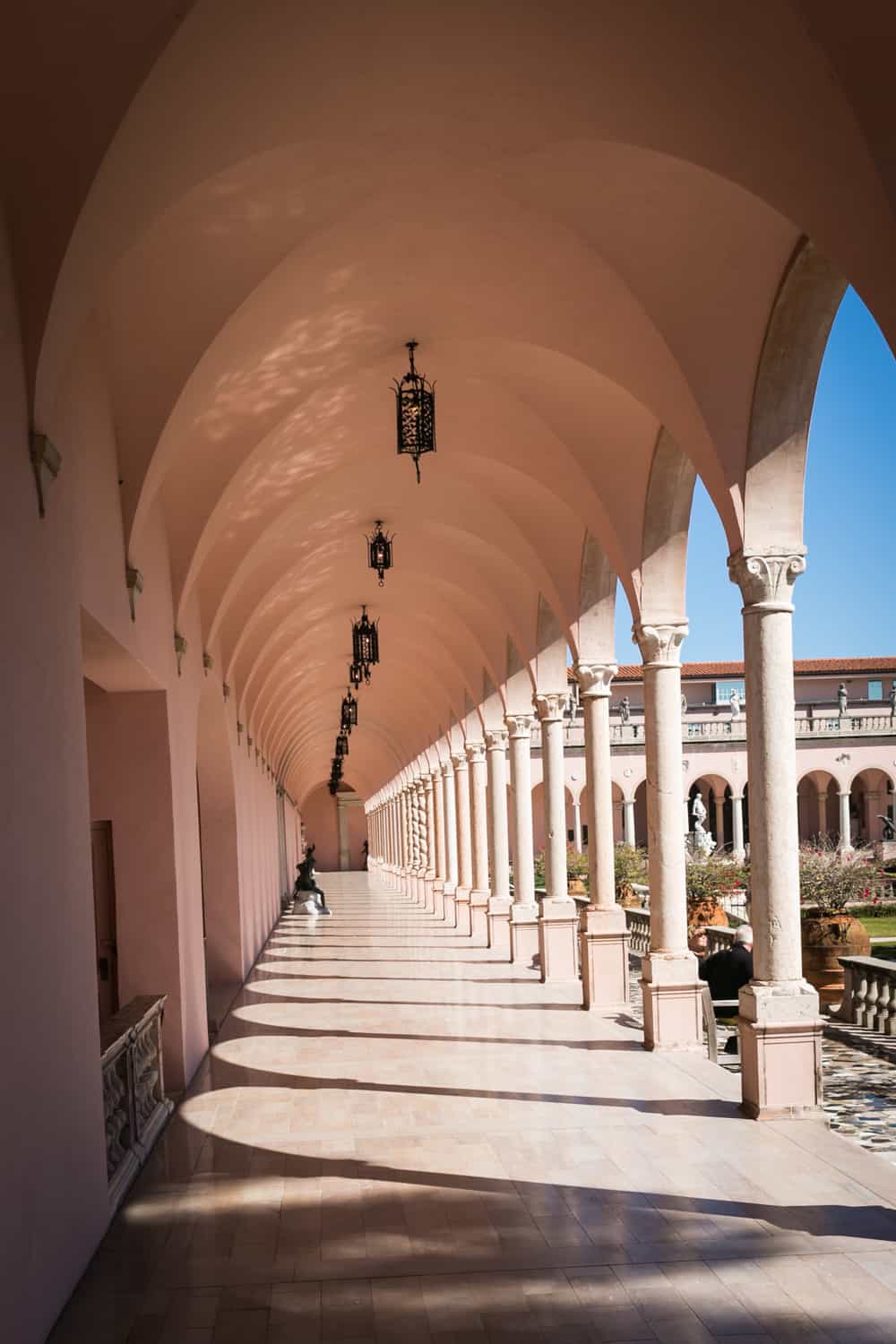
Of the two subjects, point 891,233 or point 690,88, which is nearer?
point 891,233

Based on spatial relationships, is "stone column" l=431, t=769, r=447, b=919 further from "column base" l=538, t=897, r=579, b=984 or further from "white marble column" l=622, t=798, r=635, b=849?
"white marble column" l=622, t=798, r=635, b=849

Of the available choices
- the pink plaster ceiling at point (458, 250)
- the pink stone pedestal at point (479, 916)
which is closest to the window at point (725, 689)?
the pink stone pedestal at point (479, 916)

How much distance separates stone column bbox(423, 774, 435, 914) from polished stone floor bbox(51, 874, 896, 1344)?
23352mm

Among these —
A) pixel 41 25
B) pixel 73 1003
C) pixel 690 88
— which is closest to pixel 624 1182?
pixel 73 1003

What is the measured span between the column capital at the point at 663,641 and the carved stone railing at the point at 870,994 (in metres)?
3.51

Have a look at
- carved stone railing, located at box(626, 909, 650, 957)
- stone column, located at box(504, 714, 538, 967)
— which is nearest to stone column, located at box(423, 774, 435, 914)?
stone column, located at box(504, 714, 538, 967)

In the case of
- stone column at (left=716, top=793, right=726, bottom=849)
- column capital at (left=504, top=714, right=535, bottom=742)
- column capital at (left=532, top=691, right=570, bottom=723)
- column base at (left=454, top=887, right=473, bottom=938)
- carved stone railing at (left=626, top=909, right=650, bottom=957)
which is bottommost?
stone column at (left=716, top=793, right=726, bottom=849)

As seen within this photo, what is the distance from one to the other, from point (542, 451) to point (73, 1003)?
8524 mm

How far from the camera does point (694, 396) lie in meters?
9.31

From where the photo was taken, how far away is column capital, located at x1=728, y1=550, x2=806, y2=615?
29.8 ft

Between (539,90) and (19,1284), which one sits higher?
(539,90)

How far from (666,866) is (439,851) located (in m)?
22.6

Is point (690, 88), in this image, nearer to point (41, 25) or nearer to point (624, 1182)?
point (41, 25)

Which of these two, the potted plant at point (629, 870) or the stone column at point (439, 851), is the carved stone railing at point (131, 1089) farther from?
the stone column at point (439, 851)
